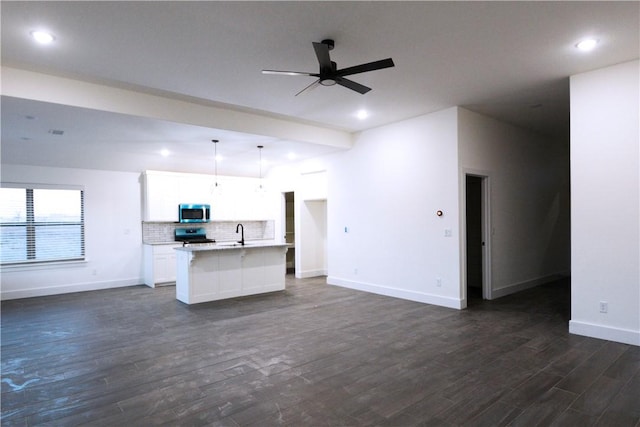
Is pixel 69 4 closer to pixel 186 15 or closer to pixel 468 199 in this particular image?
pixel 186 15

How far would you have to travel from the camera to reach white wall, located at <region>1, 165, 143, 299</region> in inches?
267

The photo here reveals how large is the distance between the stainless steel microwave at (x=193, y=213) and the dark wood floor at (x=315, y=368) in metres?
2.88

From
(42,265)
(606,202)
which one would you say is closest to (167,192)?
(42,265)

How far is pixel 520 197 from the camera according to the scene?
6.84 m

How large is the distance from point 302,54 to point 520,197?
5.18m

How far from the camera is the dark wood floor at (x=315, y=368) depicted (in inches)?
104

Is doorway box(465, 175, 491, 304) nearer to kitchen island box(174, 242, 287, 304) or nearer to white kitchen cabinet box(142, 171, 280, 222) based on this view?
kitchen island box(174, 242, 287, 304)

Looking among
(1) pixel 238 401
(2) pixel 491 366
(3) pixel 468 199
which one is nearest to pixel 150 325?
(1) pixel 238 401

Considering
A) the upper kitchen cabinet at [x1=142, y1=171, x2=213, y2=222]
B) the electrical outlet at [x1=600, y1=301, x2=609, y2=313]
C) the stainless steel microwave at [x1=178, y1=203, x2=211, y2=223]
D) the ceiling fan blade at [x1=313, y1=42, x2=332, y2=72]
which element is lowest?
the electrical outlet at [x1=600, y1=301, x2=609, y2=313]

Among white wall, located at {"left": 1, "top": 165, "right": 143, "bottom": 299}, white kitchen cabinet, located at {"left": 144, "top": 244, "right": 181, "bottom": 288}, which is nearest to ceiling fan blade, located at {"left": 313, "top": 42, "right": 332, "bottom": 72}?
white kitchen cabinet, located at {"left": 144, "top": 244, "right": 181, "bottom": 288}

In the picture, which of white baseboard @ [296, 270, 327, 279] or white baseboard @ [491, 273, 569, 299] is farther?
white baseboard @ [296, 270, 327, 279]

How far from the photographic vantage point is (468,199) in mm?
7406

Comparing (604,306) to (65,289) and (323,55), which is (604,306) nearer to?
(323,55)

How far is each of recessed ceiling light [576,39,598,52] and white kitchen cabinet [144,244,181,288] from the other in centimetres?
725
